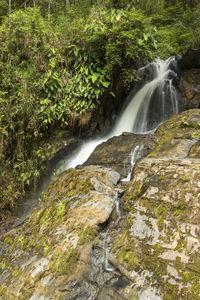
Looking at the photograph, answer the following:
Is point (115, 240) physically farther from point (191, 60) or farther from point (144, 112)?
point (191, 60)

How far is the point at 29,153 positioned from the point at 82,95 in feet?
7.42

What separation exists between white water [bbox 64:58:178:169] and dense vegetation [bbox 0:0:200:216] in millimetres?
1110

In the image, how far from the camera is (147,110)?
686 cm

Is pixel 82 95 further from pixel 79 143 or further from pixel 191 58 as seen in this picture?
pixel 191 58

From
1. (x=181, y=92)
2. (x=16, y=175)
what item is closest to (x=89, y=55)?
(x=181, y=92)

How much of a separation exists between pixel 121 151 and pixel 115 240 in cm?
255

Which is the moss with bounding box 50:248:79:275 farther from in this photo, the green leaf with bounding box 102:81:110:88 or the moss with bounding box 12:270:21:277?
the green leaf with bounding box 102:81:110:88

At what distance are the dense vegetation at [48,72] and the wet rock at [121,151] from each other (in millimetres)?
1384

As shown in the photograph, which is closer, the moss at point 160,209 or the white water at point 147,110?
the moss at point 160,209

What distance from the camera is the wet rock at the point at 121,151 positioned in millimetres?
4380

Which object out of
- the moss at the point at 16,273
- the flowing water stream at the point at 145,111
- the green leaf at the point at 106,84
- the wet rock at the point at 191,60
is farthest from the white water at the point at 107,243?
the wet rock at the point at 191,60

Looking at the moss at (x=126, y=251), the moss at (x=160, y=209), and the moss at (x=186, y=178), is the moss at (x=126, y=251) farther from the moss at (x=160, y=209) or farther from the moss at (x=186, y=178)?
the moss at (x=186, y=178)

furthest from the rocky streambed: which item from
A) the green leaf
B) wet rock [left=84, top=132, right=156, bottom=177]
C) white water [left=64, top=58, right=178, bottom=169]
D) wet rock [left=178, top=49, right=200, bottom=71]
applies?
wet rock [left=178, top=49, right=200, bottom=71]

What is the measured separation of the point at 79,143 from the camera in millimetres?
6445
